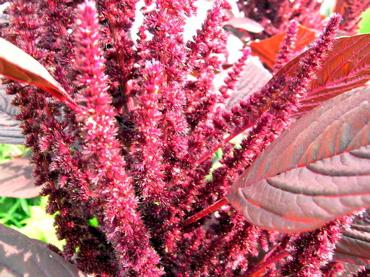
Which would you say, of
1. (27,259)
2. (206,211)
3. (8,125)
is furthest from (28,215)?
(206,211)

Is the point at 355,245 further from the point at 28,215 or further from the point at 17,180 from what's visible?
the point at 28,215

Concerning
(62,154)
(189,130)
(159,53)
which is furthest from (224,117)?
(62,154)

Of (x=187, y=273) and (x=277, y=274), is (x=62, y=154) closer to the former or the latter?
(x=187, y=273)

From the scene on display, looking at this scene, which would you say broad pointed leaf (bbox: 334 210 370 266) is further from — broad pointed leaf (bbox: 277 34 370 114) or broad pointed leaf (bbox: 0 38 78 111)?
broad pointed leaf (bbox: 0 38 78 111)

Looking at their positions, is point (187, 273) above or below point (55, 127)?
below

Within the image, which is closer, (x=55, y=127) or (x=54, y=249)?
(x=55, y=127)

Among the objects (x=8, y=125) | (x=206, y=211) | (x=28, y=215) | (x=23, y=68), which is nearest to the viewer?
(x=23, y=68)
